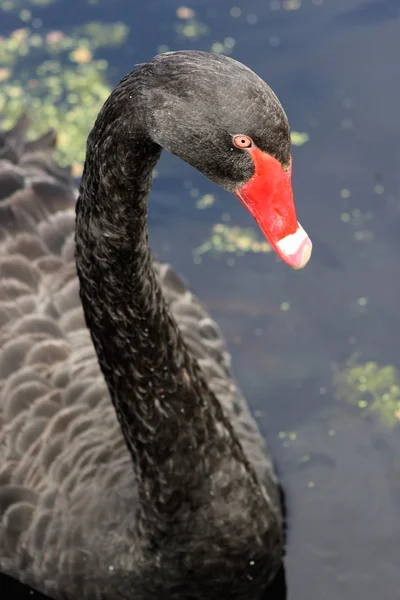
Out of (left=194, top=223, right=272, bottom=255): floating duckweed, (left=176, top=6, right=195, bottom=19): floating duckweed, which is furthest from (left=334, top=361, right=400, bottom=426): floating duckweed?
(left=176, top=6, right=195, bottom=19): floating duckweed

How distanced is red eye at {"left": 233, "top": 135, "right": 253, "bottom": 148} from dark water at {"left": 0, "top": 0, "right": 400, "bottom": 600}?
1.89 m

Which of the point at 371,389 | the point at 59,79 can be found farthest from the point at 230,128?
the point at 59,79

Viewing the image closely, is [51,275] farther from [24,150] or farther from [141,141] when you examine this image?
[141,141]

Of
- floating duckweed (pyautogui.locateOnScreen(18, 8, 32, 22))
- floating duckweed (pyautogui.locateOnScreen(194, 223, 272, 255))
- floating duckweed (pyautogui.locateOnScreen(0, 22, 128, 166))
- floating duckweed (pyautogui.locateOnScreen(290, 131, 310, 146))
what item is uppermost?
floating duckweed (pyautogui.locateOnScreen(18, 8, 32, 22))

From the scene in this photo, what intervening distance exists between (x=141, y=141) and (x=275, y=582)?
1883mm

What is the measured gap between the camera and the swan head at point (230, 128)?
1975 mm

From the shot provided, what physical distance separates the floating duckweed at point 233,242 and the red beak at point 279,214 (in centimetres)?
236

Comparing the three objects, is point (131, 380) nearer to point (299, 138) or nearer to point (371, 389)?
point (371, 389)

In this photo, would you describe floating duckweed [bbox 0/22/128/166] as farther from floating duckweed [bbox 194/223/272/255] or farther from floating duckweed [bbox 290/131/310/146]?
floating duckweed [bbox 290/131/310/146]

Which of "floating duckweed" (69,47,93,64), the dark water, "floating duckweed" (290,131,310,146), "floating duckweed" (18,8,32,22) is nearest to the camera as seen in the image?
the dark water

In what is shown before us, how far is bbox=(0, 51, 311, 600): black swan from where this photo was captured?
2086mm

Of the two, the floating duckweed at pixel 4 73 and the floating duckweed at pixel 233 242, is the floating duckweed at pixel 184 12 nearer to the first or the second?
the floating duckweed at pixel 4 73

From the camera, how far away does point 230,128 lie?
2.00m

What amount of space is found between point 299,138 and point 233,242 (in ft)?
2.30
